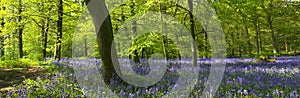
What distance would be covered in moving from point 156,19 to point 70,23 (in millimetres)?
7961

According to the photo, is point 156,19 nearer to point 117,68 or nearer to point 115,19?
point 115,19

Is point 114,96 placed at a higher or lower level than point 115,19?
lower

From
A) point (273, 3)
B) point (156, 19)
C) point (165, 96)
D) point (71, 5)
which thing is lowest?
point (165, 96)

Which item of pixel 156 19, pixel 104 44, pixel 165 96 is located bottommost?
pixel 165 96

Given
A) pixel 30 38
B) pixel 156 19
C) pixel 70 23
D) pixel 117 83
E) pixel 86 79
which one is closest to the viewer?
pixel 117 83

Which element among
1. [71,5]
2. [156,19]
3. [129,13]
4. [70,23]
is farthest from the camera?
[70,23]

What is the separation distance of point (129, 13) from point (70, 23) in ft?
19.2

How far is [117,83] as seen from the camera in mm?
5461

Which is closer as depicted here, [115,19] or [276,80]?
[276,80]

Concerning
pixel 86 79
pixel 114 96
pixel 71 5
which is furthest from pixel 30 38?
pixel 114 96

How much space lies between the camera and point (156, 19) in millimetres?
12258

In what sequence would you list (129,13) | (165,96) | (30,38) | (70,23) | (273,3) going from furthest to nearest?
(273,3) → (30,38) → (70,23) → (129,13) → (165,96)

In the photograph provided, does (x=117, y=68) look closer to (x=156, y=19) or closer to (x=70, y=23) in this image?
(x=156, y=19)

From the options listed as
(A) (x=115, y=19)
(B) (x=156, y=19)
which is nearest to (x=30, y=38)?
(A) (x=115, y=19)
